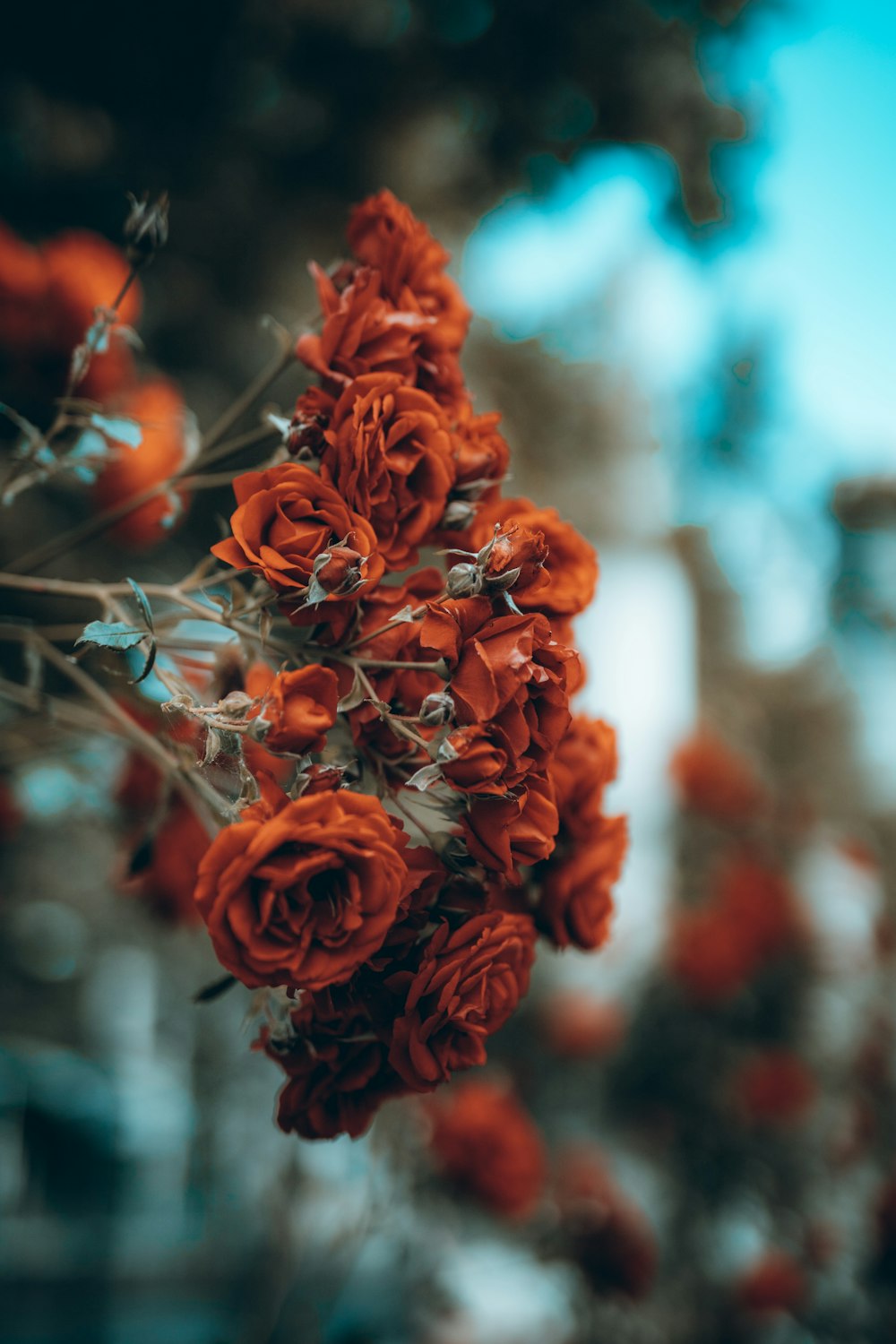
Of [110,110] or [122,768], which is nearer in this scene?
[122,768]

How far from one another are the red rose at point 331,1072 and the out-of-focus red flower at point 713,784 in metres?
2.05

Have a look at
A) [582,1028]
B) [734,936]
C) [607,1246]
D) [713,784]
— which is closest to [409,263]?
[607,1246]

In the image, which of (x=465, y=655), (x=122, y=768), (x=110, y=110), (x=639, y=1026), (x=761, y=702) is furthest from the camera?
(x=761, y=702)

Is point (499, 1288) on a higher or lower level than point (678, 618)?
lower

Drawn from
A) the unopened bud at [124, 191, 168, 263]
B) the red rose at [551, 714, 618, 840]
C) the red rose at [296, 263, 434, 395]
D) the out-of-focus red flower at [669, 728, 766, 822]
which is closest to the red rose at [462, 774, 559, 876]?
the red rose at [551, 714, 618, 840]

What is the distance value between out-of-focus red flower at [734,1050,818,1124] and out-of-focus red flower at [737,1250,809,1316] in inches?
10.7

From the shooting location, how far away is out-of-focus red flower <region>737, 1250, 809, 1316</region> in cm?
171

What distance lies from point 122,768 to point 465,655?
2.58 feet

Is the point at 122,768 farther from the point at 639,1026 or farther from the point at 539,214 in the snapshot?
the point at 639,1026

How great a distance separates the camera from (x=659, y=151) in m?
1.36

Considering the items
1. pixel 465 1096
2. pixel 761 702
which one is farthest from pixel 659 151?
pixel 761 702

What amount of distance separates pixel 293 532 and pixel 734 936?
1925mm

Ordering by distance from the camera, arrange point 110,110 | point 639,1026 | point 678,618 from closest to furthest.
→ point 110,110
point 639,1026
point 678,618

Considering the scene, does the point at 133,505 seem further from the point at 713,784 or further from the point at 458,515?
the point at 713,784
